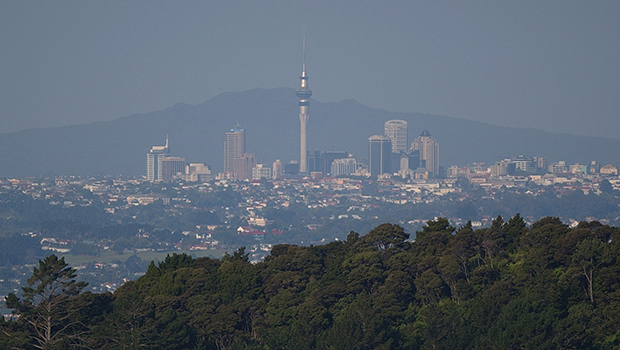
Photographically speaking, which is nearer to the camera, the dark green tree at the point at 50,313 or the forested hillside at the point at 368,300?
the dark green tree at the point at 50,313

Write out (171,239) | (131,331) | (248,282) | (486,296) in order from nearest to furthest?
(131,331), (486,296), (248,282), (171,239)

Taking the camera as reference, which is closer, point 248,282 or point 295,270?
point 248,282

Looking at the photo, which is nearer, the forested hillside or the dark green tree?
the dark green tree

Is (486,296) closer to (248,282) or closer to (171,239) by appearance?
(248,282)

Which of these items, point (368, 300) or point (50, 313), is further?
point (368, 300)

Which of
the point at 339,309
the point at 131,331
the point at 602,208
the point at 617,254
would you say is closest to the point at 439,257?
the point at 339,309

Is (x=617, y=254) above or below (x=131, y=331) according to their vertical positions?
above

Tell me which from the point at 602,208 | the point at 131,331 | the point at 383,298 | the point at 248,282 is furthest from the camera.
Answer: the point at 602,208
